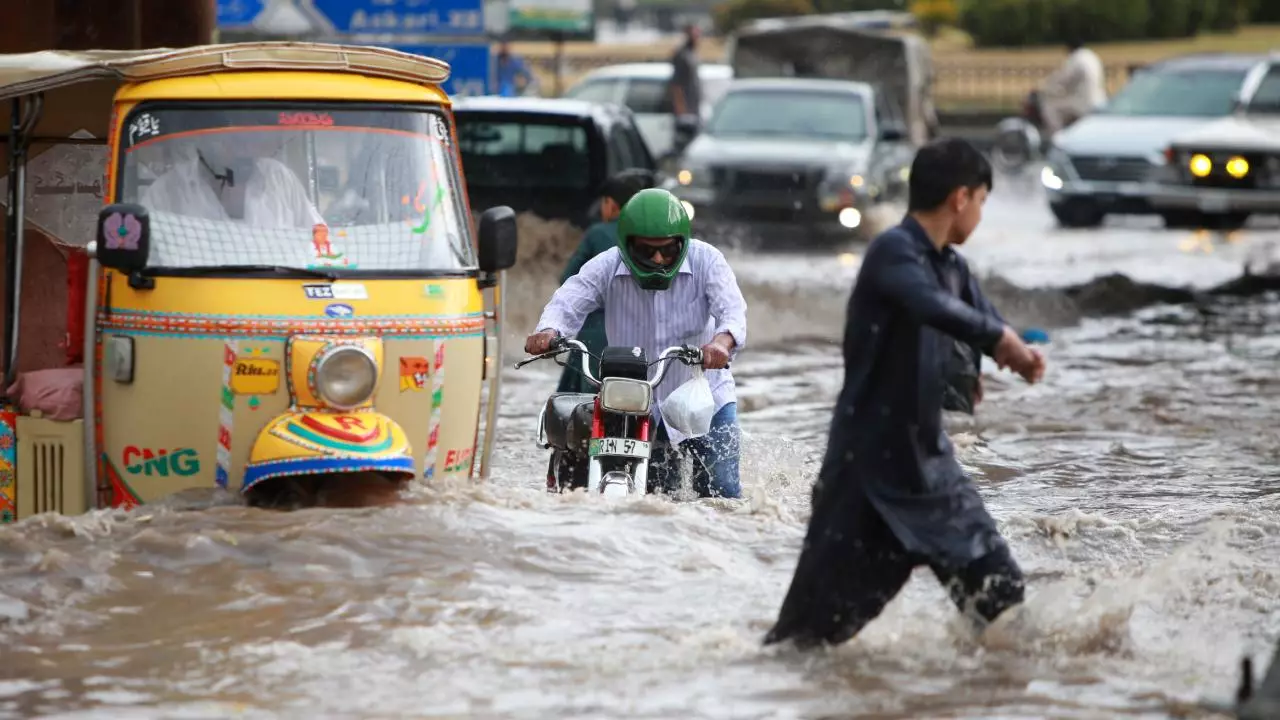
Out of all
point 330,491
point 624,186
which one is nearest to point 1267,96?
point 624,186

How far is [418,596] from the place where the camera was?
7.56m

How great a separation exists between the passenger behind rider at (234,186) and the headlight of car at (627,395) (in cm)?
140

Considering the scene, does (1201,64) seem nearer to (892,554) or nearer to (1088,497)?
(1088,497)

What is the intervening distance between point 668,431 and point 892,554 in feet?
7.10

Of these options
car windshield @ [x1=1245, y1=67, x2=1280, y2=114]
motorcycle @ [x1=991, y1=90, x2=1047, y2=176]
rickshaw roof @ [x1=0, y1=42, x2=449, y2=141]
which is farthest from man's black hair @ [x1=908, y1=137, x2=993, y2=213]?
motorcycle @ [x1=991, y1=90, x2=1047, y2=176]

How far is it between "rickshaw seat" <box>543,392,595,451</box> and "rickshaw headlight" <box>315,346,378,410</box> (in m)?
0.70

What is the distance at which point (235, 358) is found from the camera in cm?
810

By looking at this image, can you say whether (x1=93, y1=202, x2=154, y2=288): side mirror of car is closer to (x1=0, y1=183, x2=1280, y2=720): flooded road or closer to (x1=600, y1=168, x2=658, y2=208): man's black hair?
(x1=0, y1=183, x2=1280, y2=720): flooded road

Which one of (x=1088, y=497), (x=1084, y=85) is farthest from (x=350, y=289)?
(x=1084, y=85)

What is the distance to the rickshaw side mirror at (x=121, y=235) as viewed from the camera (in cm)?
797

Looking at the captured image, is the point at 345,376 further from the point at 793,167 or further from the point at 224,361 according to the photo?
the point at 793,167

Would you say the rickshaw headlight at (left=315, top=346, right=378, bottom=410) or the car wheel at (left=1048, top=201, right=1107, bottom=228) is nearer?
the rickshaw headlight at (left=315, top=346, right=378, bottom=410)

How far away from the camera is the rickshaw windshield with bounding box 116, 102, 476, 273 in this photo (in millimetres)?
8359

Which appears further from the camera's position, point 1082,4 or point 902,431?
point 1082,4
